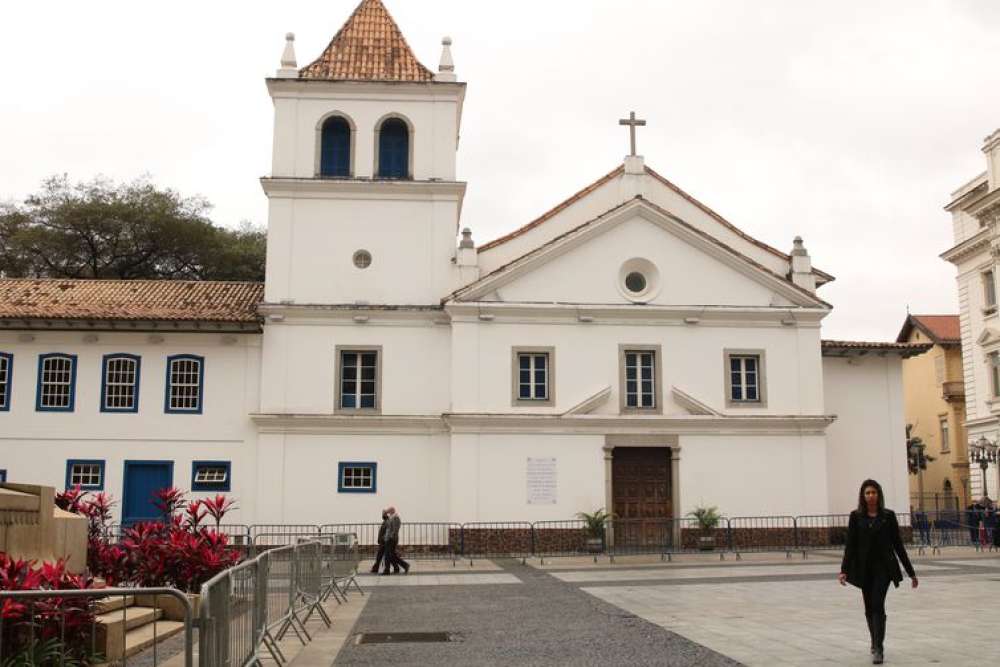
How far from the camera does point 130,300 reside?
31.8m

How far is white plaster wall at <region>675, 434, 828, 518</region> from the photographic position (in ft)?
99.5

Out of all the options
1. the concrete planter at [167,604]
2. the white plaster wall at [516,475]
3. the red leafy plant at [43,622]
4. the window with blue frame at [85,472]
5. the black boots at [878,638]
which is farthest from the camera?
the window with blue frame at [85,472]

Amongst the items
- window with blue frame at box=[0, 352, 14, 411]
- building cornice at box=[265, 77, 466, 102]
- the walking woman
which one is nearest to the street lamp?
building cornice at box=[265, 77, 466, 102]

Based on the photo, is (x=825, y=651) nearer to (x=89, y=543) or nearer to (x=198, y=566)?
(x=198, y=566)

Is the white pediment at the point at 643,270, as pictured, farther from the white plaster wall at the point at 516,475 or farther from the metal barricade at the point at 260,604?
the metal barricade at the point at 260,604

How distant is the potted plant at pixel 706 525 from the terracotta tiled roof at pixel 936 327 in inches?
1320

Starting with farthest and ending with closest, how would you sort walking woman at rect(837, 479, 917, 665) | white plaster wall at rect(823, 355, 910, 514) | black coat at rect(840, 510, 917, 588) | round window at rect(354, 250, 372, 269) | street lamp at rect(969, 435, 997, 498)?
street lamp at rect(969, 435, 997, 498) < white plaster wall at rect(823, 355, 910, 514) < round window at rect(354, 250, 372, 269) < black coat at rect(840, 510, 917, 588) < walking woman at rect(837, 479, 917, 665)

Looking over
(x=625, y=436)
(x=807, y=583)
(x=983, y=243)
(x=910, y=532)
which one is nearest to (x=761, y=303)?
(x=625, y=436)

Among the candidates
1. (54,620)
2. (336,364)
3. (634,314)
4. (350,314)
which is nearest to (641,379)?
(634,314)

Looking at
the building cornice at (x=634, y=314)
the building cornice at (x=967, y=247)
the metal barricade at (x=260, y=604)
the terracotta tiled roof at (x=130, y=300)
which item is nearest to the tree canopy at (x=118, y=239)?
the terracotta tiled roof at (x=130, y=300)

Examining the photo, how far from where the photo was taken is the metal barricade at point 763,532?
98.0ft

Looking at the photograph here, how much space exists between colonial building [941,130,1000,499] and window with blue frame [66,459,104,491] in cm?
3206

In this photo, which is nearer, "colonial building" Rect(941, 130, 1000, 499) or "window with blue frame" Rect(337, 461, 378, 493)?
"window with blue frame" Rect(337, 461, 378, 493)

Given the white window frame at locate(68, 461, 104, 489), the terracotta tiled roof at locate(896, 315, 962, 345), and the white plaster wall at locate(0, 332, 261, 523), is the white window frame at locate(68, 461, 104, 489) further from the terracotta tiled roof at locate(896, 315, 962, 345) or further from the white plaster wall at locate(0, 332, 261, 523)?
the terracotta tiled roof at locate(896, 315, 962, 345)
